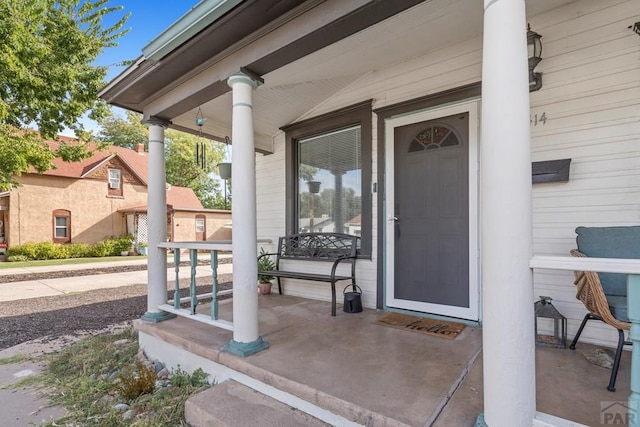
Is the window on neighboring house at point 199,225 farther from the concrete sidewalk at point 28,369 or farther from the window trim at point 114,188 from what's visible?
the concrete sidewalk at point 28,369

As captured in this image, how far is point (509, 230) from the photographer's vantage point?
1.29 metres

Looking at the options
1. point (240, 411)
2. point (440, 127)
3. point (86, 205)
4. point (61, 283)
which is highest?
point (440, 127)

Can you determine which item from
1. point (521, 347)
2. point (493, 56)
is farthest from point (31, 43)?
point (521, 347)

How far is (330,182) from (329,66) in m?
1.33

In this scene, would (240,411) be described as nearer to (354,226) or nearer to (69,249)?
(354,226)

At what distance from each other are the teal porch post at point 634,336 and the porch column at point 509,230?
0.28 m

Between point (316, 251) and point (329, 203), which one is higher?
point (329, 203)

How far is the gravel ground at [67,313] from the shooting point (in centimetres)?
395

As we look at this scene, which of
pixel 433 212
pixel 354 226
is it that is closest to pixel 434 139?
pixel 433 212

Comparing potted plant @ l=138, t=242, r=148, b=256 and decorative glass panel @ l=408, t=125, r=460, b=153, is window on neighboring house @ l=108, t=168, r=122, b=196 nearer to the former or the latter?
potted plant @ l=138, t=242, r=148, b=256

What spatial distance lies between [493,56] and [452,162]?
65.1 inches

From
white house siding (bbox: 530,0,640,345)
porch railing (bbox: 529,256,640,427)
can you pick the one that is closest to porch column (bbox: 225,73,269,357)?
porch railing (bbox: 529,256,640,427)

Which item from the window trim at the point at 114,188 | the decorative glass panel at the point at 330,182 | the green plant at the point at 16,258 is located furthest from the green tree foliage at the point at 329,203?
the window trim at the point at 114,188

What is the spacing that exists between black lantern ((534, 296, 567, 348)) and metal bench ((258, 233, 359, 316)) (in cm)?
160
